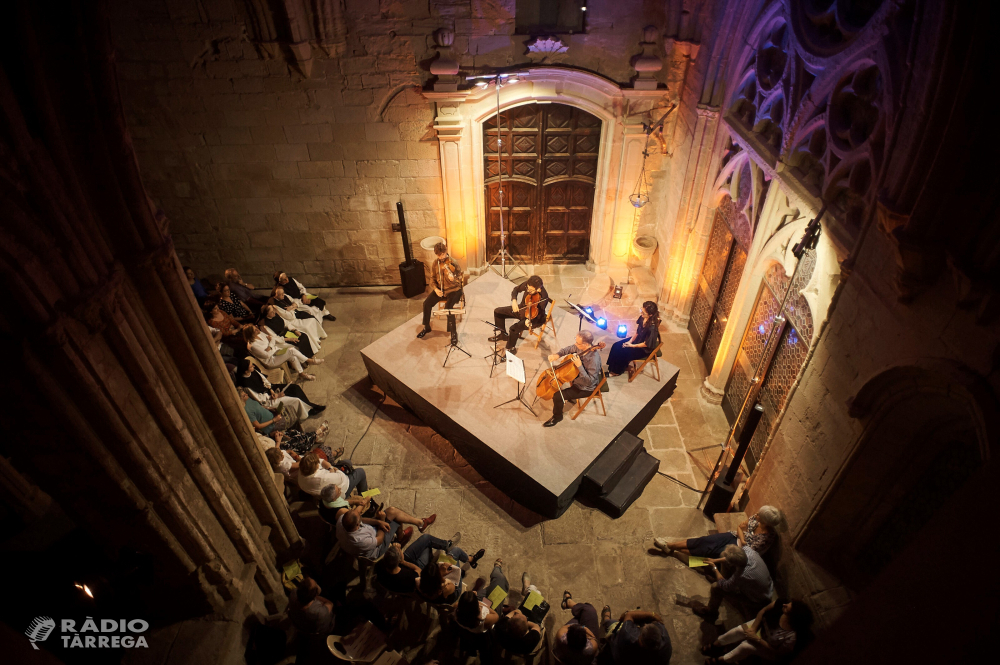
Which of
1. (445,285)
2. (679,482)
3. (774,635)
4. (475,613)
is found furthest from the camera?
(445,285)

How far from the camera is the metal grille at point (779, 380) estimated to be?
5316mm

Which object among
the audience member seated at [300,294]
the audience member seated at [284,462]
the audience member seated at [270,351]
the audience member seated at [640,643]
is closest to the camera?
the audience member seated at [640,643]

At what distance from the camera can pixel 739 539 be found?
514 centimetres

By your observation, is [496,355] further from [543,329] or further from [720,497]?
[720,497]

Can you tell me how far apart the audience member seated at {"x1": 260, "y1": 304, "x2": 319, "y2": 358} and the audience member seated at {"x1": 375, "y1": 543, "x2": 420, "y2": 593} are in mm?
3936

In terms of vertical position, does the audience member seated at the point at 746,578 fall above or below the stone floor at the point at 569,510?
above

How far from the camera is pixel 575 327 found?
7.69 meters

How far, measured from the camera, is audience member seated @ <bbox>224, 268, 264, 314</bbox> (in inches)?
304

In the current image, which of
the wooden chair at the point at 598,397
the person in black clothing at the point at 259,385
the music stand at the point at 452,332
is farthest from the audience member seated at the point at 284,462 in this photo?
the wooden chair at the point at 598,397

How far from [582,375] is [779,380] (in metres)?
2.13

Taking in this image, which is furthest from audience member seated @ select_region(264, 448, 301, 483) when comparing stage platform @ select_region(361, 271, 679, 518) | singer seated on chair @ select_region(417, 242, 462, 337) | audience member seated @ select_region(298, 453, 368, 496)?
singer seated on chair @ select_region(417, 242, 462, 337)

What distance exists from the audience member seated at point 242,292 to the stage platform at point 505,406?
207 cm

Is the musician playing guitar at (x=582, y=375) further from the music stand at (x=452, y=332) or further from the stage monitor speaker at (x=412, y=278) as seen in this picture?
the stage monitor speaker at (x=412, y=278)

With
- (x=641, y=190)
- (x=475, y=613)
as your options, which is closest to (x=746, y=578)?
(x=475, y=613)
